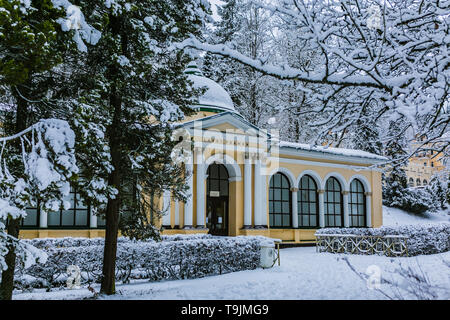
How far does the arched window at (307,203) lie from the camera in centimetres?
2117

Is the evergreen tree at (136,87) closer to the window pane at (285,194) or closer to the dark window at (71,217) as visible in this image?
the dark window at (71,217)

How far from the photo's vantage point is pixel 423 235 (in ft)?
54.9

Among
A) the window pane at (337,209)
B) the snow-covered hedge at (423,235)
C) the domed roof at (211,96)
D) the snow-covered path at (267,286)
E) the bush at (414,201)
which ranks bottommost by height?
the snow-covered path at (267,286)

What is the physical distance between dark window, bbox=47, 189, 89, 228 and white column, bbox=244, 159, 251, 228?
264 inches


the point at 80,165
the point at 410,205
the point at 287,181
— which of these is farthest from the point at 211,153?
the point at 410,205

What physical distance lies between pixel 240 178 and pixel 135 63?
10984mm

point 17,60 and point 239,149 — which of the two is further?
point 239,149

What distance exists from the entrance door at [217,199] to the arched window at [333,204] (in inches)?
225

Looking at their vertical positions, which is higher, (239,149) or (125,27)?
A: (125,27)

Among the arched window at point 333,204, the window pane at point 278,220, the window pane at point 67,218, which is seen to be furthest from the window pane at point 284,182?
the window pane at point 67,218

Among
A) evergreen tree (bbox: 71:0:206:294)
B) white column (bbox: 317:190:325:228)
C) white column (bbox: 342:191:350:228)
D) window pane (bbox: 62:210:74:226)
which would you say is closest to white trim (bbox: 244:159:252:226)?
white column (bbox: 317:190:325:228)

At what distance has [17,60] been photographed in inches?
230
